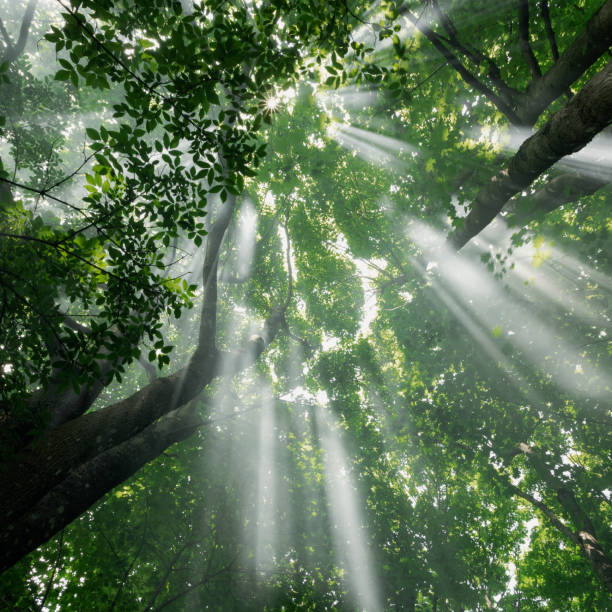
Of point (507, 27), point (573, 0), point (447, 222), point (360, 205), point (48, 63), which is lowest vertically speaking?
point (573, 0)

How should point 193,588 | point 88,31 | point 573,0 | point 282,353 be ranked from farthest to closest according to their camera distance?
1. point 282,353
2. point 193,588
3. point 573,0
4. point 88,31

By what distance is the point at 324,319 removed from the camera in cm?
1131

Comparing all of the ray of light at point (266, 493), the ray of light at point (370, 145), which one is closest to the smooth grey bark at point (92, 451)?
the ray of light at point (266, 493)

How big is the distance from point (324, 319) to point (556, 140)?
8974 mm

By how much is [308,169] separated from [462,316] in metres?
5.76

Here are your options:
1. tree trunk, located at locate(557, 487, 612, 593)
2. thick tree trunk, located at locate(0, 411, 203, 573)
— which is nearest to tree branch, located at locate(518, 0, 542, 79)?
thick tree trunk, located at locate(0, 411, 203, 573)

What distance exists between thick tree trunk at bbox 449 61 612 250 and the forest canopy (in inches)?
0.9

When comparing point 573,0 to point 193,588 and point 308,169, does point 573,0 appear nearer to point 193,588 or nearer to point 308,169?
point 308,169

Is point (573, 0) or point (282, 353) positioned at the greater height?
point (282, 353)

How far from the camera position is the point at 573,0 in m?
3.82

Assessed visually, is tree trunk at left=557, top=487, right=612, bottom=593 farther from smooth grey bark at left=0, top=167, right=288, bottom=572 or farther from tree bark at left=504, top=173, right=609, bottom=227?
smooth grey bark at left=0, top=167, right=288, bottom=572

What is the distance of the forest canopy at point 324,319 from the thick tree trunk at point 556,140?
24 millimetres

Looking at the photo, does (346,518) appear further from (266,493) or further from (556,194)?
(556,194)

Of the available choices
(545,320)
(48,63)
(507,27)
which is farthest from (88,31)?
(48,63)
